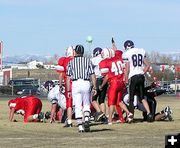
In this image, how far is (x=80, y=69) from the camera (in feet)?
41.9

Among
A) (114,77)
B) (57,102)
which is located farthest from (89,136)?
(57,102)

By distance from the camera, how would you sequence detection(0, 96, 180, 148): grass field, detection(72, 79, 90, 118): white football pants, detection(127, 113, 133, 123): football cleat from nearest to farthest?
detection(0, 96, 180, 148): grass field
detection(72, 79, 90, 118): white football pants
detection(127, 113, 133, 123): football cleat

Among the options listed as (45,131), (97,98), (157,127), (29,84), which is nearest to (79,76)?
(45,131)

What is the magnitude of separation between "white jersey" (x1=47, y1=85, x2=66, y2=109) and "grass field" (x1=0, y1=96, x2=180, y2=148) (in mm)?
1439

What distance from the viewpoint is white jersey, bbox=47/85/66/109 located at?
1560 cm

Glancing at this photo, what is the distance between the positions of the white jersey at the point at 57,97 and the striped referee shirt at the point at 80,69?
2.76 m

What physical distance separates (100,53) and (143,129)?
12.2ft

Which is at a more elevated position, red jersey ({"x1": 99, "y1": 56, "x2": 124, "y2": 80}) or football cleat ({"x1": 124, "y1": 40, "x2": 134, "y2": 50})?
football cleat ({"x1": 124, "y1": 40, "x2": 134, "y2": 50})

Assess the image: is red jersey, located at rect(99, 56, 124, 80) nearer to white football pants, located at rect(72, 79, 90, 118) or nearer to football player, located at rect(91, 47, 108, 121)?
football player, located at rect(91, 47, 108, 121)

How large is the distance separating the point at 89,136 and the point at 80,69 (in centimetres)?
185

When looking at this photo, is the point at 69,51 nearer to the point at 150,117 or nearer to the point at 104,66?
the point at 104,66

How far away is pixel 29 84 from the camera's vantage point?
57.2 m

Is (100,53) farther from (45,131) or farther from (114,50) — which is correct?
(45,131)

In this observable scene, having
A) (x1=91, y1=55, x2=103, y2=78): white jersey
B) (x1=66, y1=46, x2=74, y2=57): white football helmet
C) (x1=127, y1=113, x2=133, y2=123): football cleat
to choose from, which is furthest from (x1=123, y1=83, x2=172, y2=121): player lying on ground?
(x1=66, y1=46, x2=74, y2=57): white football helmet
